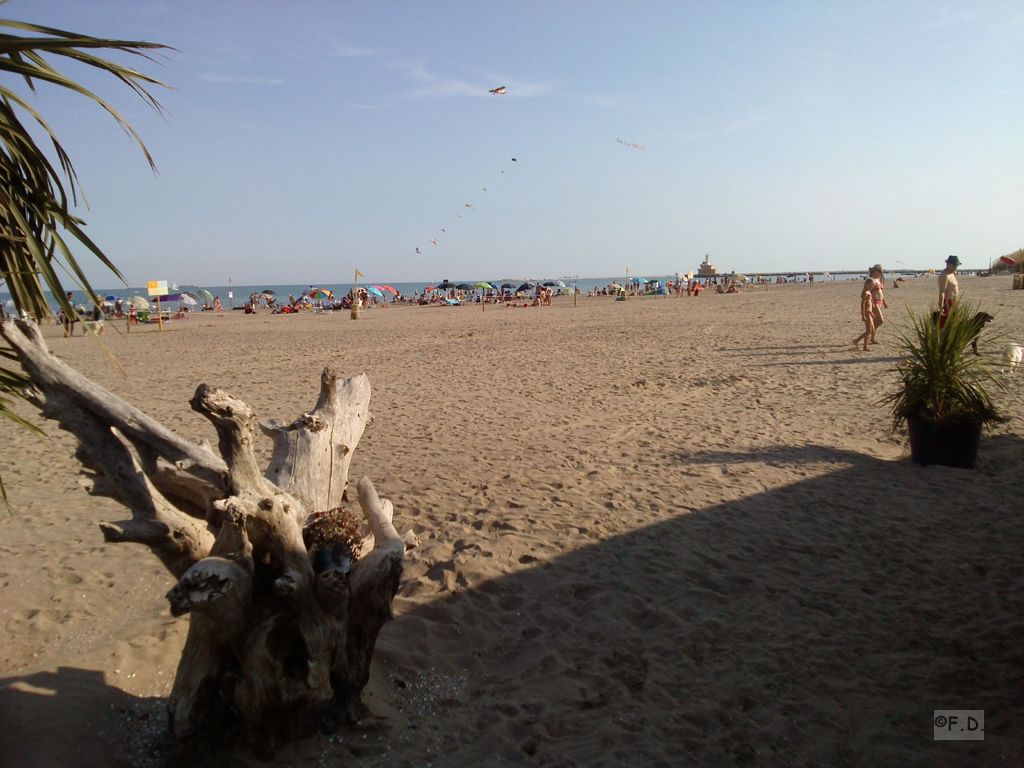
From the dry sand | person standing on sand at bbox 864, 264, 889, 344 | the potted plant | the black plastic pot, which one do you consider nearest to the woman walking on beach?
person standing on sand at bbox 864, 264, 889, 344

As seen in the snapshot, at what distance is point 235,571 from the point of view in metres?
2.64

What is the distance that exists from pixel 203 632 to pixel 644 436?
6.05m

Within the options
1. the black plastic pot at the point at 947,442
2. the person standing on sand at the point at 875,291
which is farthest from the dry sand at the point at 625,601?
the person standing on sand at the point at 875,291

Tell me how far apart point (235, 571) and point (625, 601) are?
8.18ft

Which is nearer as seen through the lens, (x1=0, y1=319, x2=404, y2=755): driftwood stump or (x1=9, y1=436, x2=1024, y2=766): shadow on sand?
(x1=0, y1=319, x2=404, y2=755): driftwood stump

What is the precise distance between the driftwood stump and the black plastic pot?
599 centimetres

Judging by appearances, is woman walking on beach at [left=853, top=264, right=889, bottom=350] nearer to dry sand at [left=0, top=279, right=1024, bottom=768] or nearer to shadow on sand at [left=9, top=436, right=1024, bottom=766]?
dry sand at [left=0, top=279, right=1024, bottom=768]

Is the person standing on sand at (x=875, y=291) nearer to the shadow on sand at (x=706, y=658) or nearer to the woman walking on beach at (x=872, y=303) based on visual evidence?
the woman walking on beach at (x=872, y=303)

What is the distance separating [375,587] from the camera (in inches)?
112

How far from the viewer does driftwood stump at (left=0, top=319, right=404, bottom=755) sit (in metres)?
2.73

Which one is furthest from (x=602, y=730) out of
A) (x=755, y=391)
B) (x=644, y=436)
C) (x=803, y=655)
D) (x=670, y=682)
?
(x=755, y=391)

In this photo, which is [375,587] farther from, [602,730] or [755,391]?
[755,391]

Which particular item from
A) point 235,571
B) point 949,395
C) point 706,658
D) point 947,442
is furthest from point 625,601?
point 949,395

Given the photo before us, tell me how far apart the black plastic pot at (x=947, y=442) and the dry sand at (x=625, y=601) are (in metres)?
0.22
